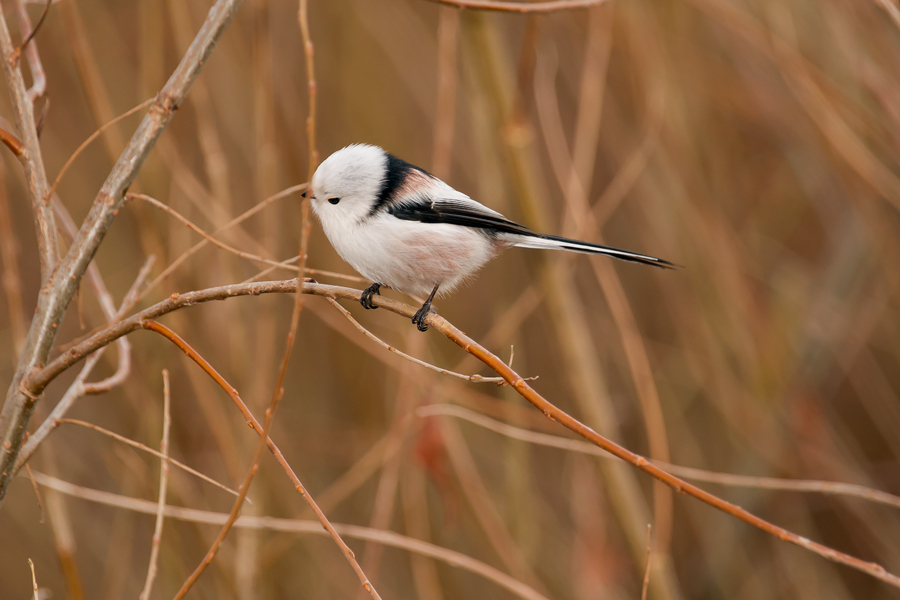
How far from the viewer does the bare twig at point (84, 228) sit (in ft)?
3.88

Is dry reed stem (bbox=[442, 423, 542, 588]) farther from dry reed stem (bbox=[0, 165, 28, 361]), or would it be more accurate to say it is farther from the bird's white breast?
dry reed stem (bbox=[0, 165, 28, 361])

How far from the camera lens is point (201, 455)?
3.50 metres

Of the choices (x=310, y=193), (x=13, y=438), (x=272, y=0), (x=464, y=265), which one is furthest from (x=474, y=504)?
(x=272, y=0)

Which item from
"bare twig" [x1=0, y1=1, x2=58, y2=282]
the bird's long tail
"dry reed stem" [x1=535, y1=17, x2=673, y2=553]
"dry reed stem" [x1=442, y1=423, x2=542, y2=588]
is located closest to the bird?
the bird's long tail

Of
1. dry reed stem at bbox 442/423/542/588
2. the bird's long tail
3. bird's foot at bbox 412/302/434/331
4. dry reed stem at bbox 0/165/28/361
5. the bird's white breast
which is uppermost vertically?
the bird's long tail

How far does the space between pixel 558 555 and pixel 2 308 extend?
3.41 meters

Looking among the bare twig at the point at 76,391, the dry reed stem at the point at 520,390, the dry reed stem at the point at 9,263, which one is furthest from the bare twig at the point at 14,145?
the dry reed stem at the point at 9,263

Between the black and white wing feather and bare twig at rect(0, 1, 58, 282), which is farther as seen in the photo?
the black and white wing feather

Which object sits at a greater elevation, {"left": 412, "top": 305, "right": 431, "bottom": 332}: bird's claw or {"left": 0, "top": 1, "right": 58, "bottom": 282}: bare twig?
{"left": 0, "top": 1, "right": 58, "bottom": 282}: bare twig

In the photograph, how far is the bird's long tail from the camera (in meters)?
1.52

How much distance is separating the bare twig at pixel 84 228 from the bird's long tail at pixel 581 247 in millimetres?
932

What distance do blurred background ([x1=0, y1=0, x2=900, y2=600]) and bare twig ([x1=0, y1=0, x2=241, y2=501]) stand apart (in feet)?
2.53

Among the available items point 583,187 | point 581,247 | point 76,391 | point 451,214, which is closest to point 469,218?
point 451,214

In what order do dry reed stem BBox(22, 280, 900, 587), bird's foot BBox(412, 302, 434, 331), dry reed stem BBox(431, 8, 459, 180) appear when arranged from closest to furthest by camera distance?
dry reed stem BBox(22, 280, 900, 587), bird's foot BBox(412, 302, 434, 331), dry reed stem BBox(431, 8, 459, 180)
